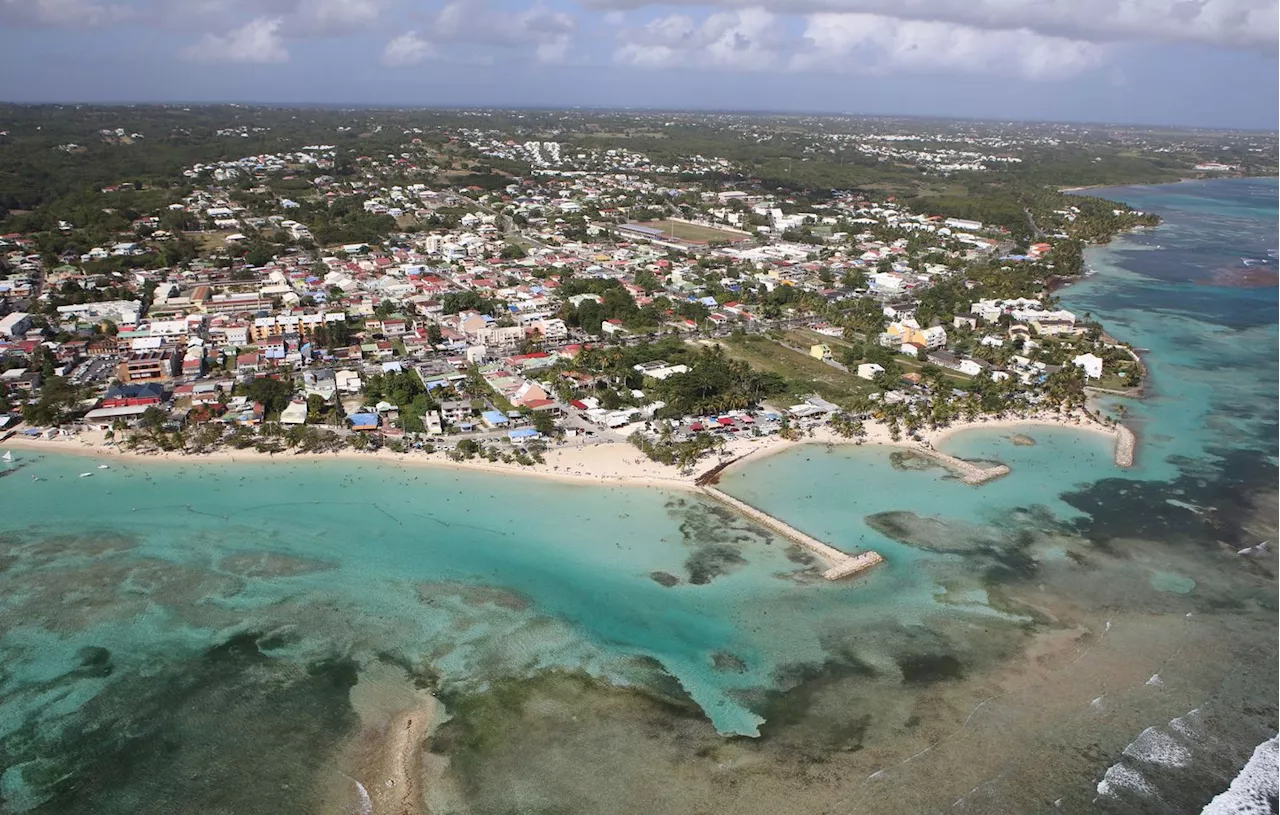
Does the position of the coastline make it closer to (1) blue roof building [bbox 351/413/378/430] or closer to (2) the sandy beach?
(2) the sandy beach

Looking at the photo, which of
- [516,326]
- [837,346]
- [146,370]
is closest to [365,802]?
[146,370]

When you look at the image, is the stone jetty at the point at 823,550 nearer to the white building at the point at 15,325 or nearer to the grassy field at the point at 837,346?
the grassy field at the point at 837,346

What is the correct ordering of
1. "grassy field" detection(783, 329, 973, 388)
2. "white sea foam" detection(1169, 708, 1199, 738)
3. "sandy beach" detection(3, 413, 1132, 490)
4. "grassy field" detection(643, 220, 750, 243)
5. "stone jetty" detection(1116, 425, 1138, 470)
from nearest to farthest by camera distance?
"white sea foam" detection(1169, 708, 1199, 738) < "sandy beach" detection(3, 413, 1132, 490) < "stone jetty" detection(1116, 425, 1138, 470) < "grassy field" detection(783, 329, 973, 388) < "grassy field" detection(643, 220, 750, 243)

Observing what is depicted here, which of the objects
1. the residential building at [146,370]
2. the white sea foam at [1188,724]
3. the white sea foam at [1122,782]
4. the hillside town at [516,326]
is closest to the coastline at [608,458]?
the hillside town at [516,326]

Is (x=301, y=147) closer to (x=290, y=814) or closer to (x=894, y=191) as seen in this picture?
(x=894, y=191)

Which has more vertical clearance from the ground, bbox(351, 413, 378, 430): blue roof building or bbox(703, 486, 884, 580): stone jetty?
bbox(351, 413, 378, 430): blue roof building

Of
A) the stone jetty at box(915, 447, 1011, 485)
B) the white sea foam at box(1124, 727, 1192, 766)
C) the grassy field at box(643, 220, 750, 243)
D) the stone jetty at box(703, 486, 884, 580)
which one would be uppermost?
the grassy field at box(643, 220, 750, 243)

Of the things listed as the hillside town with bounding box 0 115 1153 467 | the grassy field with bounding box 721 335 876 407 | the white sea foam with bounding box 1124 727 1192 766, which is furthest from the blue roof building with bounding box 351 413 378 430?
the white sea foam with bounding box 1124 727 1192 766
